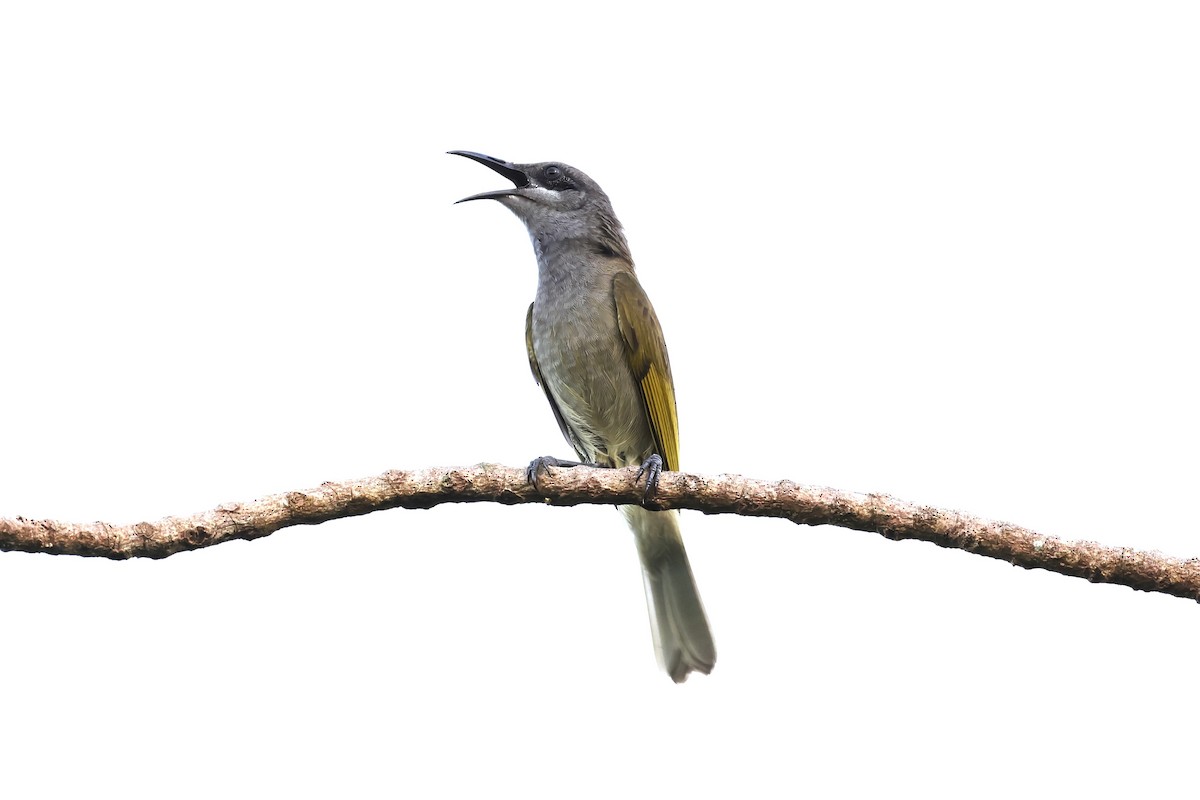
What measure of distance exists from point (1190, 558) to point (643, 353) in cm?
298

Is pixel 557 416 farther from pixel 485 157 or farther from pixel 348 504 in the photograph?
pixel 348 504

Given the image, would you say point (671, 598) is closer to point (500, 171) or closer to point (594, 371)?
point (594, 371)

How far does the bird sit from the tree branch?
1754 mm

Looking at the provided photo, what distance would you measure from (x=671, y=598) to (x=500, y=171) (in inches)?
112

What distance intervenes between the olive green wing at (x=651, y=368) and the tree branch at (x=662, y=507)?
171 cm

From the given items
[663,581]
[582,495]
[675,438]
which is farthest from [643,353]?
[582,495]

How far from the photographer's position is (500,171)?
6461mm

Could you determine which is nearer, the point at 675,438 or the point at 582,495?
the point at 582,495

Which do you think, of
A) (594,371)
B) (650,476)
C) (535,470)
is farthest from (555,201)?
(535,470)

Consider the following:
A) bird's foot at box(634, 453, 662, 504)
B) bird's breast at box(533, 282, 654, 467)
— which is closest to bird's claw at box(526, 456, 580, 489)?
bird's foot at box(634, 453, 662, 504)

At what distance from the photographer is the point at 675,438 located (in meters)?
5.77

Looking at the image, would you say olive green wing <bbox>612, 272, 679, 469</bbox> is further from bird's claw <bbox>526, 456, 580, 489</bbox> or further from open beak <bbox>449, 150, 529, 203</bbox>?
bird's claw <bbox>526, 456, 580, 489</bbox>

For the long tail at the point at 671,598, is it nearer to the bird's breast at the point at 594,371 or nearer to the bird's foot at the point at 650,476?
the bird's breast at the point at 594,371

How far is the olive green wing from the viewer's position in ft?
18.7
